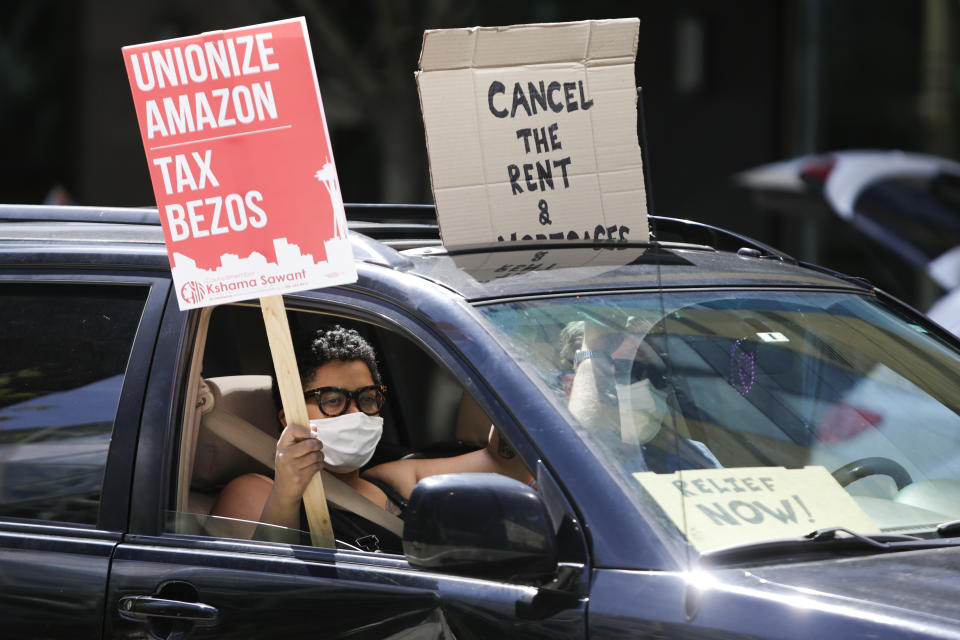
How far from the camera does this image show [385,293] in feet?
8.77

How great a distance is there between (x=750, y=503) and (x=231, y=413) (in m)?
1.40

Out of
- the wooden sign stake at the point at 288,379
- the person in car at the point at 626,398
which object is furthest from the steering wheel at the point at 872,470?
the wooden sign stake at the point at 288,379

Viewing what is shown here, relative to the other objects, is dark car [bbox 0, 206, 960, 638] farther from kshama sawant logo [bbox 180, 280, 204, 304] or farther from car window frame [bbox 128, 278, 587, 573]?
kshama sawant logo [bbox 180, 280, 204, 304]

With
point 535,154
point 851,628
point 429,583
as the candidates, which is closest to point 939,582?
point 851,628

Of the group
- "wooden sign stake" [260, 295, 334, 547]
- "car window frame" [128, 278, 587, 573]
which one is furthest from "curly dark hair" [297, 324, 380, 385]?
"wooden sign stake" [260, 295, 334, 547]

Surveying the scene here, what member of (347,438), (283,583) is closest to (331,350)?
(347,438)

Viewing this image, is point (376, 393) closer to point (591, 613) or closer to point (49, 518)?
point (49, 518)

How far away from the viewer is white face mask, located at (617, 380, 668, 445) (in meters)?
2.43

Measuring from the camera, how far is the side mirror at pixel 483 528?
219 centimetres

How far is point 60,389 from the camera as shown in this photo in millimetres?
2928

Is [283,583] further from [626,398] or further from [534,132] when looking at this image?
[534,132]

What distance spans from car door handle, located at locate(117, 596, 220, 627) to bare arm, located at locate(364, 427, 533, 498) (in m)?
0.78

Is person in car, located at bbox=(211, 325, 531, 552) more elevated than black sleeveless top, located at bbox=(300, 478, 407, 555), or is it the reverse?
person in car, located at bbox=(211, 325, 531, 552)

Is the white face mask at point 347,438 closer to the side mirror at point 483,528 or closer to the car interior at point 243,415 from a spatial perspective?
the car interior at point 243,415
